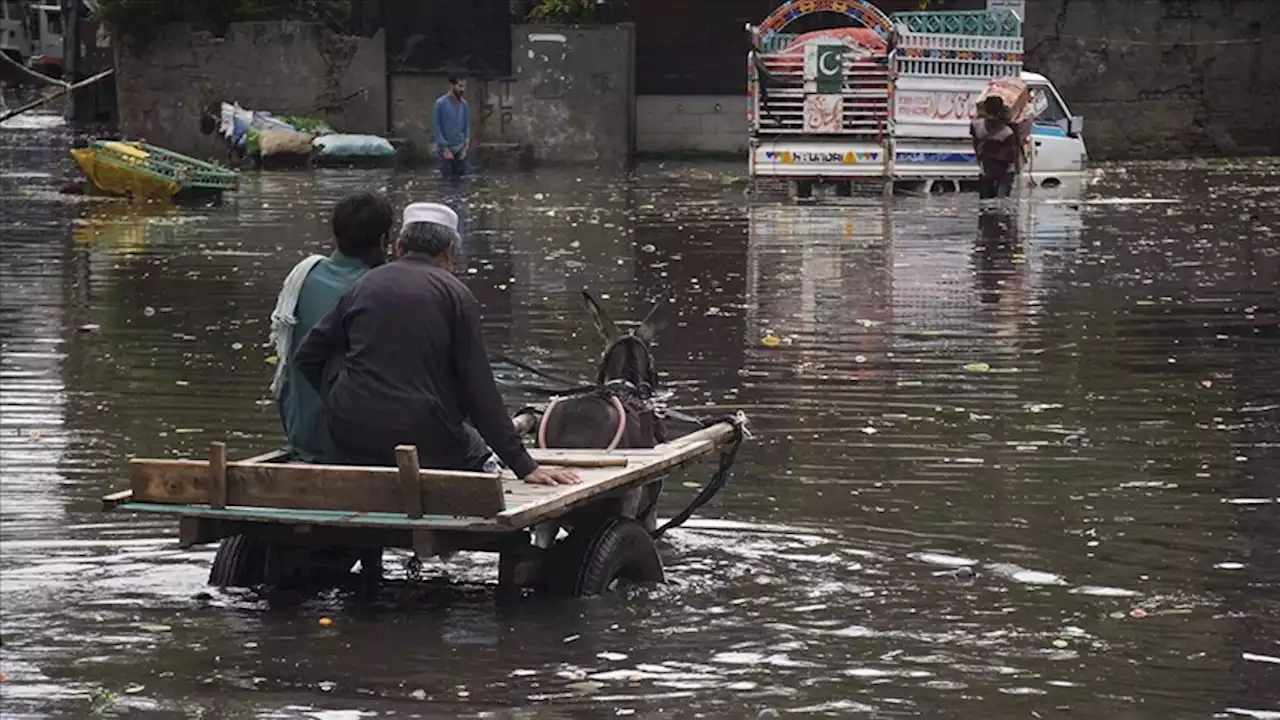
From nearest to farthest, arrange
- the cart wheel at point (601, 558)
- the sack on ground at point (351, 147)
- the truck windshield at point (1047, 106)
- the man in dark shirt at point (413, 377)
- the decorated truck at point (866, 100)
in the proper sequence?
the man in dark shirt at point (413, 377)
the cart wheel at point (601, 558)
the decorated truck at point (866, 100)
the truck windshield at point (1047, 106)
the sack on ground at point (351, 147)

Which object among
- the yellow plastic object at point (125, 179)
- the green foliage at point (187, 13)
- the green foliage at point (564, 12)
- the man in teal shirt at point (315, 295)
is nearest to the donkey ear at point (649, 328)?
the man in teal shirt at point (315, 295)

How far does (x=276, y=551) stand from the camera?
26.5 ft

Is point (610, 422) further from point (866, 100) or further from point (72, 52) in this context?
point (72, 52)

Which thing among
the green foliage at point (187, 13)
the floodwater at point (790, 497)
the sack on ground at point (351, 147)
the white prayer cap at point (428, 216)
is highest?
the green foliage at point (187, 13)

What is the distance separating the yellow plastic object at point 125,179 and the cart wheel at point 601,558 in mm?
18774

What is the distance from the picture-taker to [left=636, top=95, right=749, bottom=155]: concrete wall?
36.0 meters

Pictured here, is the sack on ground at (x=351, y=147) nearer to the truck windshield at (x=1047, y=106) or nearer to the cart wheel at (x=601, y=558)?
the truck windshield at (x=1047, y=106)

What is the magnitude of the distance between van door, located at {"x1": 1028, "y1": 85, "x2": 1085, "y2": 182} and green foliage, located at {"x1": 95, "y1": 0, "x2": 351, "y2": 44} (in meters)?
11.8

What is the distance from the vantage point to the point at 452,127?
2966cm

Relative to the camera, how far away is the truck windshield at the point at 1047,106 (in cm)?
2948

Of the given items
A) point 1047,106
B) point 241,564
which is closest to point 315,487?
point 241,564

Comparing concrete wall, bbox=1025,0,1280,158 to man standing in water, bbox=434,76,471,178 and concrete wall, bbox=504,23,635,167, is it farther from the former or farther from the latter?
→ man standing in water, bbox=434,76,471,178

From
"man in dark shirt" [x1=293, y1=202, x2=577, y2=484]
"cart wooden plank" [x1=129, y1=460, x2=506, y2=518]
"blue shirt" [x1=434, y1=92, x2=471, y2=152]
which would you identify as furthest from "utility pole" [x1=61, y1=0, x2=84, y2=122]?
"cart wooden plank" [x1=129, y1=460, x2=506, y2=518]

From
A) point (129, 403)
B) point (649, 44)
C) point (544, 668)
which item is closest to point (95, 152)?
point (649, 44)
